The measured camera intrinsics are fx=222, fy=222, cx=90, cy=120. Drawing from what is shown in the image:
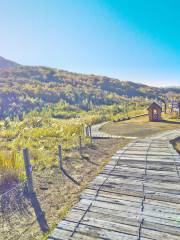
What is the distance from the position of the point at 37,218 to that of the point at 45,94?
35.7 m

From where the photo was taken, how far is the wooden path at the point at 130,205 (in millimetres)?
3756

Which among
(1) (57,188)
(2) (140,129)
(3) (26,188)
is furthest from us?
(2) (140,129)

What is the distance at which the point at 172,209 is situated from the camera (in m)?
4.40

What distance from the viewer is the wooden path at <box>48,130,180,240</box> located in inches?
148

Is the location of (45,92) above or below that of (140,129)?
above

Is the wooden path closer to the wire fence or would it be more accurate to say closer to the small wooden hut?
the wire fence

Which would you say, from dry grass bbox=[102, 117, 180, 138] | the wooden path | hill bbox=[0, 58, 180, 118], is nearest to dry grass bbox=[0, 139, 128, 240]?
the wooden path

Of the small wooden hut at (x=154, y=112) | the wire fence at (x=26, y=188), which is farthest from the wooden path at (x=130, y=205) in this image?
the small wooden hut at (x=154, y=112)

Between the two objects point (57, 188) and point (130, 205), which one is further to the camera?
point (57, 188)

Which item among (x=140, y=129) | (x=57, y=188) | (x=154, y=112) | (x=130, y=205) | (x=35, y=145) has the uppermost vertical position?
(x=154, y=112)

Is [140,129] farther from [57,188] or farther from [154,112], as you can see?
[57,188]

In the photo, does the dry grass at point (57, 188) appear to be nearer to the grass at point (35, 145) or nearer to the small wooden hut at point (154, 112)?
the grass at point (35, 145)

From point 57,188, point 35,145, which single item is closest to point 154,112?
point 35,145

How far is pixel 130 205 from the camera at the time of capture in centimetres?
463
